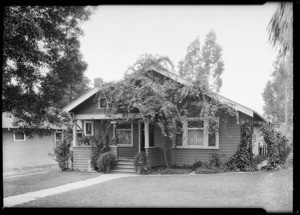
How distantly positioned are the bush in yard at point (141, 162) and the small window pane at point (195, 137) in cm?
228

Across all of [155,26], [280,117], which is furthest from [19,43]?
[280,117]

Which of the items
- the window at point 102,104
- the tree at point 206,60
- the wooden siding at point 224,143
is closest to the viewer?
the wooden siding at point 224,143

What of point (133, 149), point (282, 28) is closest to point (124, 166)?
point (133, 149)

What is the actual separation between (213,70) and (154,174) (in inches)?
936

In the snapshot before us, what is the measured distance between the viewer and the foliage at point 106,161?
14.5m

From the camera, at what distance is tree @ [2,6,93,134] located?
25.5 feet

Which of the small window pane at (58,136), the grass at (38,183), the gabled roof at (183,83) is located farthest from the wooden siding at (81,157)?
the small window pane at (58,136)

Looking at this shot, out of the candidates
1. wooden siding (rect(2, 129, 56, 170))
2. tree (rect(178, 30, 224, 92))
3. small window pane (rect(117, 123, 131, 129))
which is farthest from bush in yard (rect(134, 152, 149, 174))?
tree (rect(178, 30, 224, 92))

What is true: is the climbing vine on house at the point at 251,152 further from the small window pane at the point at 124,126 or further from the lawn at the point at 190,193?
the small window pane at the point at 124,126

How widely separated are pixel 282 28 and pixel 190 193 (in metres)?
5.18

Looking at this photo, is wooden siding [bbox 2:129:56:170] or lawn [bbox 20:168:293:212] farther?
wooden siding [bbox 2:129:56:170]

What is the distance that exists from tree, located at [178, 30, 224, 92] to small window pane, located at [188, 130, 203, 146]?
65.7ft

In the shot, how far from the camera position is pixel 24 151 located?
804 inches

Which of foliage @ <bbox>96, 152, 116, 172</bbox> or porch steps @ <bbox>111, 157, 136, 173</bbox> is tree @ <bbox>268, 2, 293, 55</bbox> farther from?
foliage @ <bbox>96, 152, 116, 172</bbox>
